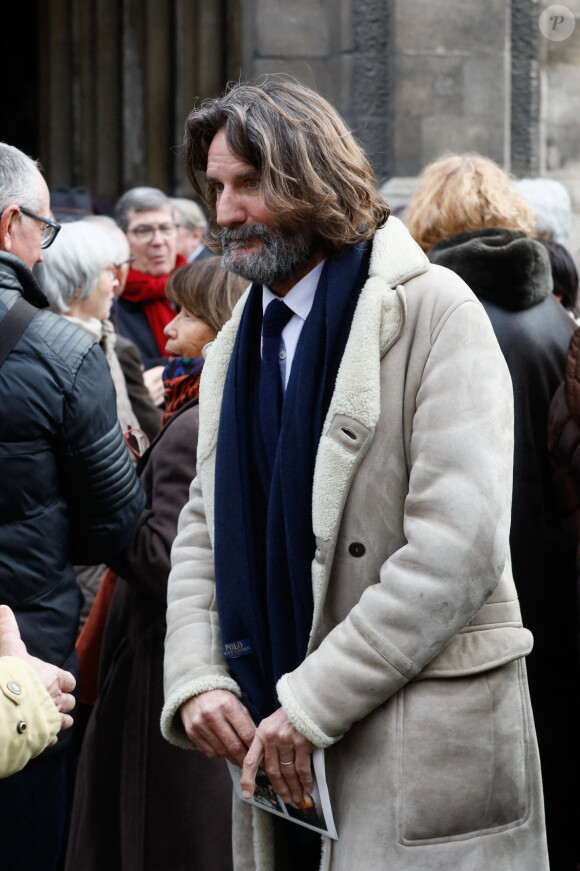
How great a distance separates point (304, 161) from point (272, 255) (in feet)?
0.60

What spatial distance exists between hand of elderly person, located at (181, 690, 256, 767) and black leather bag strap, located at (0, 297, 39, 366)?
93cm

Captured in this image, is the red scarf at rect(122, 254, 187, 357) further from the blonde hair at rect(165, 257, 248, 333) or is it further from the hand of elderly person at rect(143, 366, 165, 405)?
the blonde hair at rect(165, 257, 248, 333)

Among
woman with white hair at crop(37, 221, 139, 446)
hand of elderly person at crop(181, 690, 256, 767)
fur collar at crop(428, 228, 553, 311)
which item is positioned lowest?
hand of elderly person at crop(181, 690, 256, 767)

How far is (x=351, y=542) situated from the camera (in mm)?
2189

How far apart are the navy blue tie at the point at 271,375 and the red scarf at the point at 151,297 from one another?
12.1ft

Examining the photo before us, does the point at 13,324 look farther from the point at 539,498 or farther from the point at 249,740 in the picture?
the point at 539,498

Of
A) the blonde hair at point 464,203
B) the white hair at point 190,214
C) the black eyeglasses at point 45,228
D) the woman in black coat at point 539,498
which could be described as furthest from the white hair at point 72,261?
the white hair at point 190,214

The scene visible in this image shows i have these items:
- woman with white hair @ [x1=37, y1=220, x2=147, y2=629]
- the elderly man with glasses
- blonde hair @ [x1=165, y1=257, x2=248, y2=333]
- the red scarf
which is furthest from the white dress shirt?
the red scarf

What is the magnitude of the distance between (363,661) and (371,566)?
0.19 meters

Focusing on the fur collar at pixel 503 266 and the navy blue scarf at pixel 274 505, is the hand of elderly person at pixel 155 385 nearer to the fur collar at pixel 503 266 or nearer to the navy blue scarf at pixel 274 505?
the fur collar at pixel 503 266

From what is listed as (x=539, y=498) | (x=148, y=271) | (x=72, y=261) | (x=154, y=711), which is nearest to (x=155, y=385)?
(x=72, y=261)

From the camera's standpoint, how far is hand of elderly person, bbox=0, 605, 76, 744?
226 cm

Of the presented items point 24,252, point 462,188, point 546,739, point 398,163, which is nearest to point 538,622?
point 546,739

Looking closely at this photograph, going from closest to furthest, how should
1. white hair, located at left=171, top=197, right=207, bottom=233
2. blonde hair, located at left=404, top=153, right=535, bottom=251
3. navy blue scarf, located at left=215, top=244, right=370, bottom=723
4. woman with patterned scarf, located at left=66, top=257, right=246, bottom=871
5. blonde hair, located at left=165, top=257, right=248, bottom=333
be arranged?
navy blue scarf, located at left=215, top=244, right=370, bottom=723, woman with patterned scarf, located at left=66, top=257, right=246, bottom=871, blonde hair, located at left=165, top=257, right=248, bottom=333, blonde hair, located at left=404, top=153, right=535, bottom=251, white hair, located at left=171, top=197, right=207, bottom=233
